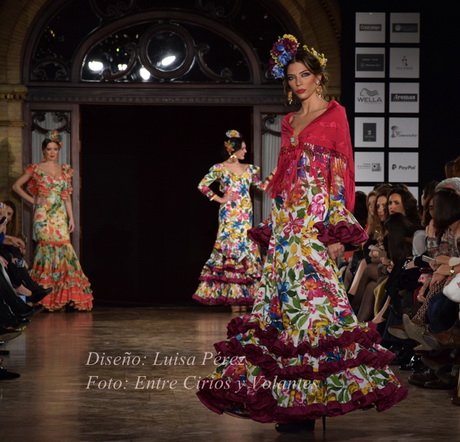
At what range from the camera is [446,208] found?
4855mm

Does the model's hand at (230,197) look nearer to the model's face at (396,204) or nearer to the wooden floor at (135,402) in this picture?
the wooden floor at (135,402)

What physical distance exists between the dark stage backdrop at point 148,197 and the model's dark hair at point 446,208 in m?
7.19

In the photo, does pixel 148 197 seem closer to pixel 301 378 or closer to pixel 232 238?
pixel 232 238

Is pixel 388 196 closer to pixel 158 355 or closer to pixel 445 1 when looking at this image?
pixel 158 355

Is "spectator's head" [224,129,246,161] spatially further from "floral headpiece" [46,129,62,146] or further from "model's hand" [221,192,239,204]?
"floral headpiece" [46,129,62,146]

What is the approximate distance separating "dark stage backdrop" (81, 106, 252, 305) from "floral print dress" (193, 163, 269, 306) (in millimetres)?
2137

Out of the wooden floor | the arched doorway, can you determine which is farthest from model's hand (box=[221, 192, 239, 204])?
the wooden floor

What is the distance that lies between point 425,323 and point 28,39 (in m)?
6.56

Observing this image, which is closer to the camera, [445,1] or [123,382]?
[123,382]

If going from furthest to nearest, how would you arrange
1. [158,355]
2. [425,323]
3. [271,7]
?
[271,7]
[158,355]
[425,323]

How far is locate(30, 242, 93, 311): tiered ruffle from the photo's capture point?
381 inches

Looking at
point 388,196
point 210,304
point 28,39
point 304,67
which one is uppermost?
point 28,39

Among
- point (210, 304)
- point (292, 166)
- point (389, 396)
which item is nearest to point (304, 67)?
point (292, 166)

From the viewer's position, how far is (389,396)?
12.3 feet
